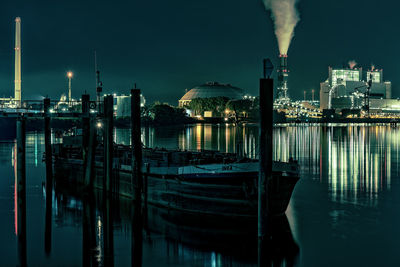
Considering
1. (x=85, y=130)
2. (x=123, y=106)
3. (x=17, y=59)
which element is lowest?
(x=85, y=130)

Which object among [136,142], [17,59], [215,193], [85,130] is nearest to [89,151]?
[85,130]

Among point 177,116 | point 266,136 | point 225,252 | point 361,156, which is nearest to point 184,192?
point 225,252

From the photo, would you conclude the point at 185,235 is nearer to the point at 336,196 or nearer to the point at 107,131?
the point at 107,131

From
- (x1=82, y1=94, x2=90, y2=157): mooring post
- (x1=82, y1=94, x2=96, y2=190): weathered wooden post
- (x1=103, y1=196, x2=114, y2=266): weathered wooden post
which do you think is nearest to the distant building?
(x1=82, y1=94, x2=90, y2=157): mooring post

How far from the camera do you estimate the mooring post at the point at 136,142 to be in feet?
83.0

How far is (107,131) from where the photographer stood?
25.9 m

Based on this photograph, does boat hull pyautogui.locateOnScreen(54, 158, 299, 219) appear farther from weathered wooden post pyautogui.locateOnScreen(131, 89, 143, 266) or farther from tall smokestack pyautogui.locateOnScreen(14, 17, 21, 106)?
tall smokestack pyautogui.locateOnScreen(14, 17, 21, 106)

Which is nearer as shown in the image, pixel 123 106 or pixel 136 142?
pixel 136 142

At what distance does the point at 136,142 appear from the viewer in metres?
25.4

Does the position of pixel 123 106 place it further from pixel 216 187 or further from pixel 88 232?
pixel 216 187

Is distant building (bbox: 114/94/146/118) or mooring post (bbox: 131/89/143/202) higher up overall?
distant building (bbox: 114/94/146/118)

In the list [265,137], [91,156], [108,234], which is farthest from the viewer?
[91,156]

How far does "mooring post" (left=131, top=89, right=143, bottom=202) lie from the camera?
83.0 feet

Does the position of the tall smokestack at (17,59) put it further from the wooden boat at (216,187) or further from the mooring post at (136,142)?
the mooring post at (136,142)
